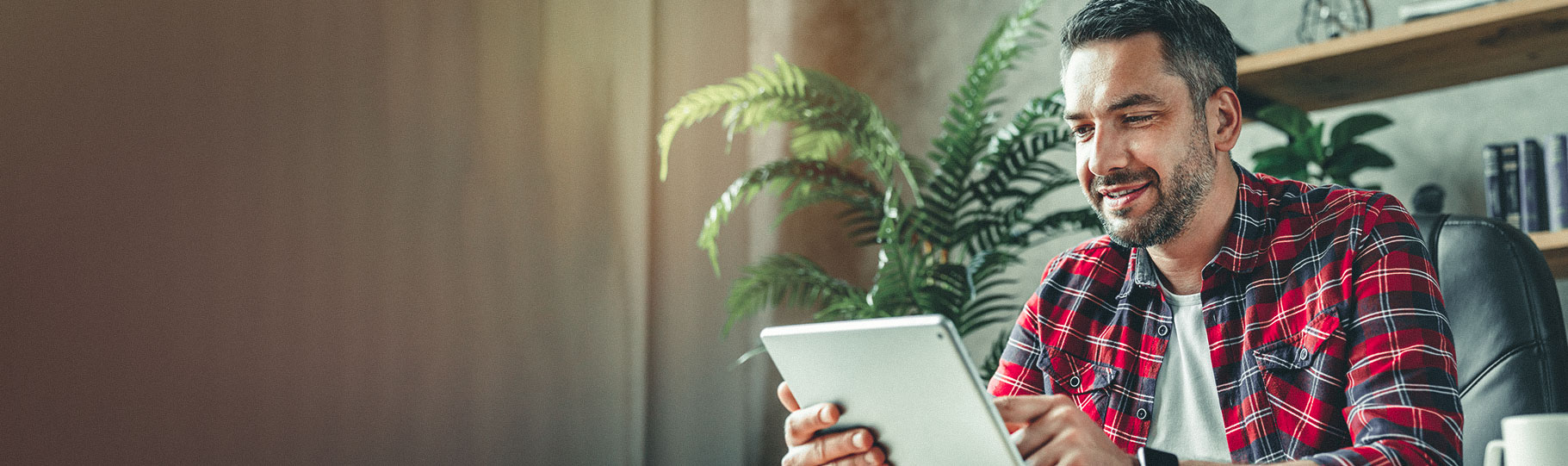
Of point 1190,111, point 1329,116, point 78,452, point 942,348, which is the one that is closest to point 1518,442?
point 942,348

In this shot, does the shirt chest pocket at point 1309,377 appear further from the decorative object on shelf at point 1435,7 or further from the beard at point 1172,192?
the decorative object on shelf at point 1435,7

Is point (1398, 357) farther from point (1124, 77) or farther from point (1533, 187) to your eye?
point (1533, 187)

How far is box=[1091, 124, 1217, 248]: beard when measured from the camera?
3.78ft

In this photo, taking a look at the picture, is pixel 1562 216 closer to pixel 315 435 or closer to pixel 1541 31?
pixel 1541 31

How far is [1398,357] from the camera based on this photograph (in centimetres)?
95

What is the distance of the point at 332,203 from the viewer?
179 centimetres

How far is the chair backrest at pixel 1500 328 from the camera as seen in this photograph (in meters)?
1.04

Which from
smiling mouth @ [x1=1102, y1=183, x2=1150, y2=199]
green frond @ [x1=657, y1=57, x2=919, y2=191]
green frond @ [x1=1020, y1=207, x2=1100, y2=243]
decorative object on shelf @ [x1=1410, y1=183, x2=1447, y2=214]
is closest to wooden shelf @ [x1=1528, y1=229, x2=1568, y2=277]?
decorative object on shelf @ [x1=1410, y1=183, x2=1447, y2=214]

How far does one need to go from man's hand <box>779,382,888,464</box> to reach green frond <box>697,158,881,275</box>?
1143mm

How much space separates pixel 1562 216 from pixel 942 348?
1470mm

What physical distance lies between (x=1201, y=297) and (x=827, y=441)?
1.53 ft

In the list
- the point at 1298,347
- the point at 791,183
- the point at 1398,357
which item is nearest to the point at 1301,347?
the point at 1298,347

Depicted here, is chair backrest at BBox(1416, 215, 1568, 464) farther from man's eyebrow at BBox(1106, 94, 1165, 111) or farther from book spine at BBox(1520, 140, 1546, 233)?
book spine at BBox(1520, 140, 1546, 233)

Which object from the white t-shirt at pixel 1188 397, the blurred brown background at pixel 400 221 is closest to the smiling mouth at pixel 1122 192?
the white t-shirt at pixel 1188 397
